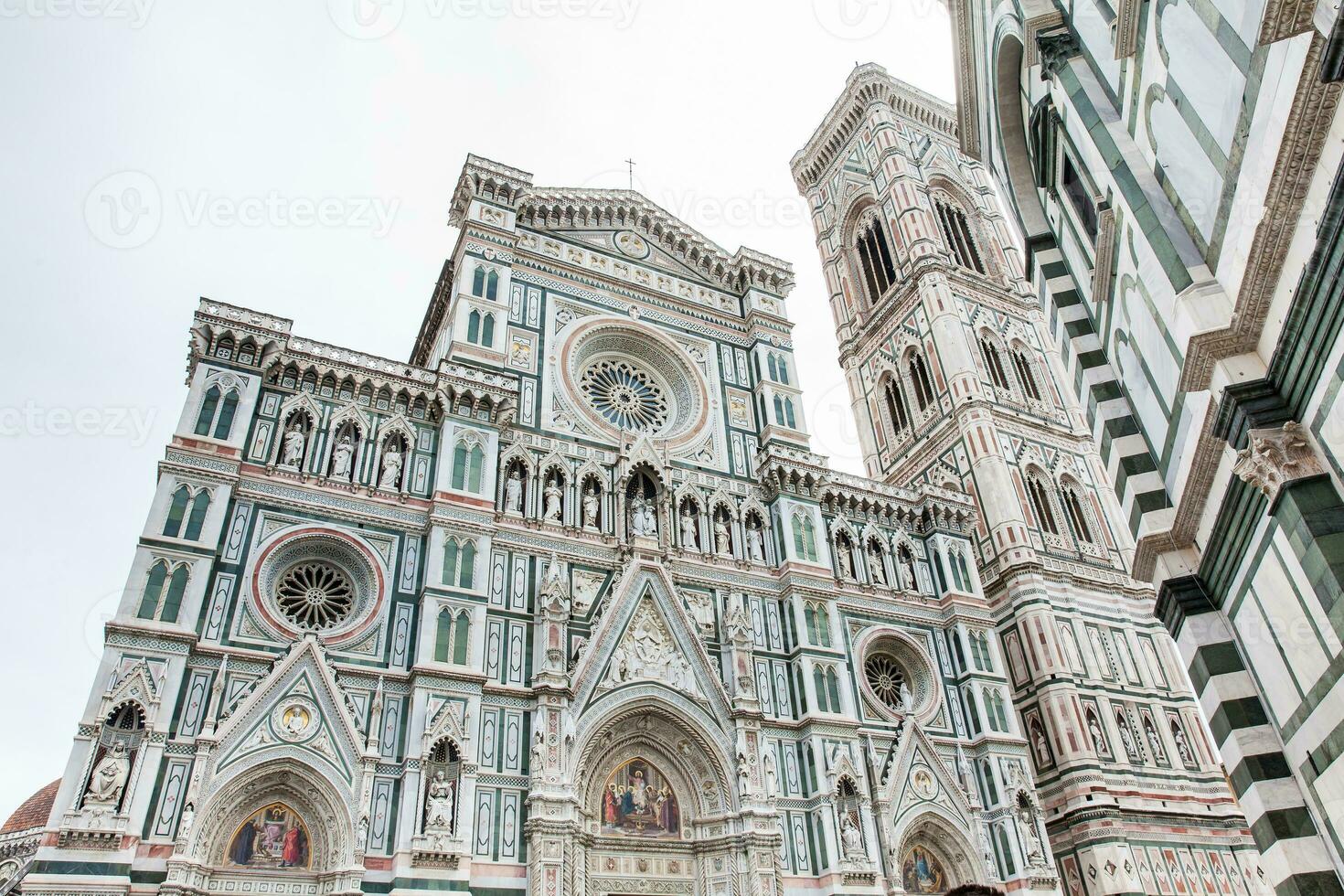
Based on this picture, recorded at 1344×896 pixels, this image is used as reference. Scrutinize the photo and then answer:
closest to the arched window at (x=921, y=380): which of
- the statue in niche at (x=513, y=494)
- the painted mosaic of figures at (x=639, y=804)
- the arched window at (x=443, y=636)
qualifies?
the statue in niche at (x=513, y=494)

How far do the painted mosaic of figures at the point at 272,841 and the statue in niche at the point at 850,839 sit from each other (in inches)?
388

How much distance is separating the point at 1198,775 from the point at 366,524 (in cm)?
2177

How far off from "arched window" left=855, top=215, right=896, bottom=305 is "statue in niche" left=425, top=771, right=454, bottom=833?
26.1 meters

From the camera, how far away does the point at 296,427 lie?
59.1ft

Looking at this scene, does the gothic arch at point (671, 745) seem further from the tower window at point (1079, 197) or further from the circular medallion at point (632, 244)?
the circular medallion at point (632, 244)

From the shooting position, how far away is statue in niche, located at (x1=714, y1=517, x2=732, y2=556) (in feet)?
69.8

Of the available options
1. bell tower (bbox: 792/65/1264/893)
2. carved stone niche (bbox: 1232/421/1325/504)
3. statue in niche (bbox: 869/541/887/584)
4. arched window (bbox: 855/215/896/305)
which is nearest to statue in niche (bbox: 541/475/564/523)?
statue in niche (bbox: 869/541/887/584)

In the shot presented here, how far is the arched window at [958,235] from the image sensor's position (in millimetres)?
35281

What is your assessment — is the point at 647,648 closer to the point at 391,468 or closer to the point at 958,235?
the point at 391,468

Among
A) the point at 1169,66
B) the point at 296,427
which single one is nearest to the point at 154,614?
the point at 296,427

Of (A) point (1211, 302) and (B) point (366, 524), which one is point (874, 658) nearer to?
(B) point (366, 524)

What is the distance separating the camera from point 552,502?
1983cm

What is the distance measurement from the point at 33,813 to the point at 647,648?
23437 millimetres

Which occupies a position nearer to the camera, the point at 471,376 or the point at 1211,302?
the point at 1211,302
